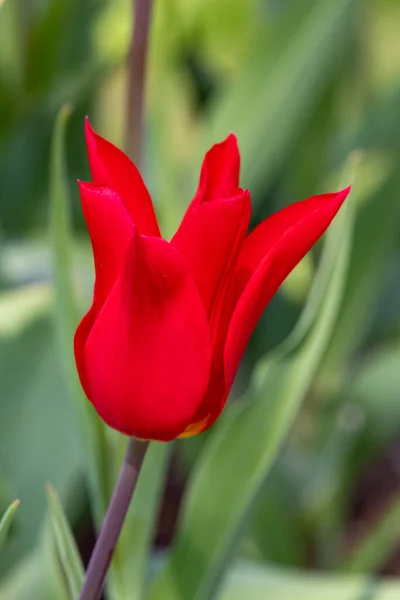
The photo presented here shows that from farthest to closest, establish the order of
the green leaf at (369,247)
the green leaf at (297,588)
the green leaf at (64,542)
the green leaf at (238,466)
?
the green leaf at (369,247), the green leaf at (297,588), the green leaf at (238,466), the green leaf at (64,542)

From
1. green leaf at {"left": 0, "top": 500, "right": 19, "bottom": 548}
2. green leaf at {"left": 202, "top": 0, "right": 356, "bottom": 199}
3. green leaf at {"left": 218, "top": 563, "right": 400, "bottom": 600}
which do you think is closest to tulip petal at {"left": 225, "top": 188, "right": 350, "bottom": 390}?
green leaf at {"left": 0, "top": 500, "right": 19, "bottom": 548}

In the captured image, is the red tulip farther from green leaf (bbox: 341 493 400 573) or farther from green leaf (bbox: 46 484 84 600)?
green leaf (bbox: 341 493 400 573)

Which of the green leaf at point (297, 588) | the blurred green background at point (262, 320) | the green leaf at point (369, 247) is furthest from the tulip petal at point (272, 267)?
the green leaf at point (369, 247)

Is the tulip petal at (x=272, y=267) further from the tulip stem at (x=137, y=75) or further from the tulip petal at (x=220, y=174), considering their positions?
the tulip stem at (x=137, y=75)

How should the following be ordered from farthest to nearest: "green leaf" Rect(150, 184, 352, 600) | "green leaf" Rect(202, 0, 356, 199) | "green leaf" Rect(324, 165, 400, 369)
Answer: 1. "green leaf" Rect(324, 165, 400, 369)
2. "green leaf" Rect(202, 0, 356, 199)
3. "green leaf" Rect(150, 184, 352, 600)

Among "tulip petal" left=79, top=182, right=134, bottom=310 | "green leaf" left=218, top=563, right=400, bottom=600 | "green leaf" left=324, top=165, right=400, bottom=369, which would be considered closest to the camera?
"tulip petal" left=79, top=182, right=134, bottom=310

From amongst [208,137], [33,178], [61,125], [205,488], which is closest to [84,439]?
[205,488]
